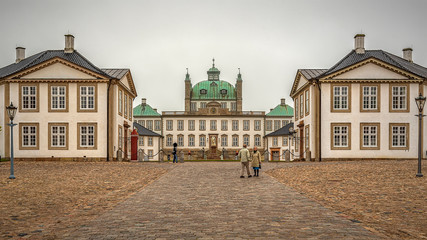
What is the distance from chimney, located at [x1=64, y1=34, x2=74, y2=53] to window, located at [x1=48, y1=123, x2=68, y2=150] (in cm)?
708

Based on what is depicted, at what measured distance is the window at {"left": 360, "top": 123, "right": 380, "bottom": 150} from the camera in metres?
34.9

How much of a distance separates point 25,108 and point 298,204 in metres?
29.2

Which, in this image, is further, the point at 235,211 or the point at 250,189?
the point at 250,189

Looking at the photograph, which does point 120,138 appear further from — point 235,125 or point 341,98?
point 235,125

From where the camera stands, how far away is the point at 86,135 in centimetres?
3459

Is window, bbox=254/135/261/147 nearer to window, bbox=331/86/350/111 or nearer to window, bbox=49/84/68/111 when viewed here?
window, bbox=331/86/350/111

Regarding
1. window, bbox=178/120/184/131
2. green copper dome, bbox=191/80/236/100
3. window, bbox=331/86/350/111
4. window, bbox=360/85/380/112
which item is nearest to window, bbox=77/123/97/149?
window, bbox=331/86/350/111

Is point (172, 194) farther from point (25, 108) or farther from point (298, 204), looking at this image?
point (25, 108)

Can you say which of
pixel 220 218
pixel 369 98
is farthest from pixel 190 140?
pixel 220 218

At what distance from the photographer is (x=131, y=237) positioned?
7.12 metres

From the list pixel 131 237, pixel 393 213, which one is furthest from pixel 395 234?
pixel 131 237

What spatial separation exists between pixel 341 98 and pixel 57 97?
21.8 m

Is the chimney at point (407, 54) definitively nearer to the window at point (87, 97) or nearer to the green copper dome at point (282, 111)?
the window at point (87, 97)

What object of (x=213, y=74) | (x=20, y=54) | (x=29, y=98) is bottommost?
(x=29, y=98)
